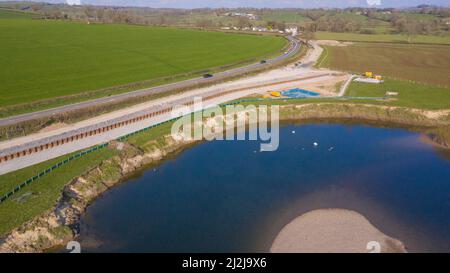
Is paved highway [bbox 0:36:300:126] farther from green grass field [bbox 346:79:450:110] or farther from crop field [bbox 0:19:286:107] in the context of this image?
green grass field [bbox 346:79:450:110]

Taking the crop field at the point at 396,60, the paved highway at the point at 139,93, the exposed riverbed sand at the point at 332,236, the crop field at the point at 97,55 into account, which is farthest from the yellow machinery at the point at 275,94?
the exposed riverbed sand at the point at 332,236

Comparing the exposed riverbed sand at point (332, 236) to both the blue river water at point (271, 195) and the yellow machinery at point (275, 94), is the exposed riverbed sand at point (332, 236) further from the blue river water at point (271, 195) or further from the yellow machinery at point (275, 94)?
the yellow machinery at point (275, 94)

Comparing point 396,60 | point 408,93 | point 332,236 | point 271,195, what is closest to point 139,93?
point 271,195

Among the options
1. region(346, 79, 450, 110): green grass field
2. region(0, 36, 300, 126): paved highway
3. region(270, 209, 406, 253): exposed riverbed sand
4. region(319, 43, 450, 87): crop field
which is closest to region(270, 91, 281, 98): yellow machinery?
region(346, 79, 450, 110): green grass field

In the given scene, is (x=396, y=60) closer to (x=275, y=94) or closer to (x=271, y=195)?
(x=275, y=94)

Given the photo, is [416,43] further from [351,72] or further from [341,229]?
[341,229]

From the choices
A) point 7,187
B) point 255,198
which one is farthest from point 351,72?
point 7,187
